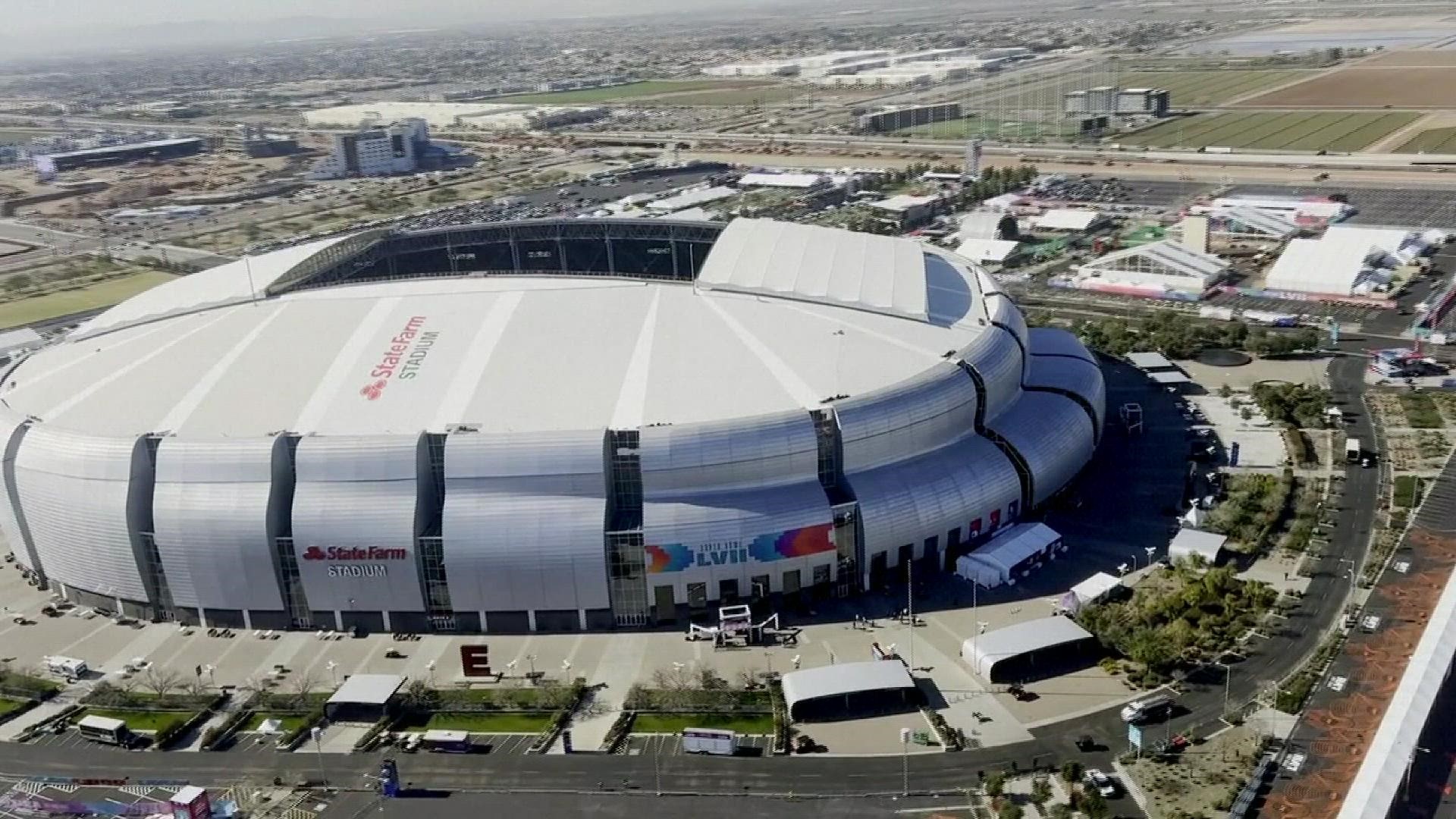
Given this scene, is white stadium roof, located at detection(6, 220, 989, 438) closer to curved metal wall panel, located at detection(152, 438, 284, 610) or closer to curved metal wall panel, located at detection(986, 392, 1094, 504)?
curved metal wall panel, located at detection(152, 438, 284, 610)

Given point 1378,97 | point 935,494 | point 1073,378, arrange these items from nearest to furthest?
point 935,494
point 1073,378
point 1378,97

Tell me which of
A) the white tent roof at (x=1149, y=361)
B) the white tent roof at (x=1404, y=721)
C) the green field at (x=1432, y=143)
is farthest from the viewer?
the green field at (x=1432, y=143)

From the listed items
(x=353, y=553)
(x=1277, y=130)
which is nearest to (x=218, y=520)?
(x=353, y=553)

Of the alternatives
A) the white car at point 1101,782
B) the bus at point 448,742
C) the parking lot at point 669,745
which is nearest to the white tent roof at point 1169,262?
the white car at point 1101,782

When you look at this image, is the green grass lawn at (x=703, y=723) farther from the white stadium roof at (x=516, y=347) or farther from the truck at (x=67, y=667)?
the truck at (x=67, y=667)

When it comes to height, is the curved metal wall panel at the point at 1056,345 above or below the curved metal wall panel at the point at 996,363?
below

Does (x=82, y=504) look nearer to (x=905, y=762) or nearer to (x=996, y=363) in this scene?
(x=905, y=762)
